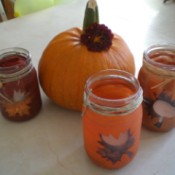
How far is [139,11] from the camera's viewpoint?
3.37 feet

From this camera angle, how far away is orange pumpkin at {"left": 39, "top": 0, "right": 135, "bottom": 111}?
1.62 feet

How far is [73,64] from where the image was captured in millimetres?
495

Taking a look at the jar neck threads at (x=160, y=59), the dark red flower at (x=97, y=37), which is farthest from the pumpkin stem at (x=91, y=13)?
the jar neck threads at (x=160, y=59)

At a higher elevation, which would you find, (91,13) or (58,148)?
(91,13)

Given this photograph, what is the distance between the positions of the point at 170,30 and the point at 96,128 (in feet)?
1.96

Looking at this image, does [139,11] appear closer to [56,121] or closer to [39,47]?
[39,47]

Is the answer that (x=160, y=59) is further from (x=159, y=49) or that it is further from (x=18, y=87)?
(x=18, y=87)

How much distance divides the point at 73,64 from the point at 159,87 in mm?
162

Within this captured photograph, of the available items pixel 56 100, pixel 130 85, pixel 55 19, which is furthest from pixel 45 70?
pixel 55 19

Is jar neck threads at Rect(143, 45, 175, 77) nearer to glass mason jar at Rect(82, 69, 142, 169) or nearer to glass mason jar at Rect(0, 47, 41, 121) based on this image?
glass mason jar at Rect(82, 69, 142, 169)

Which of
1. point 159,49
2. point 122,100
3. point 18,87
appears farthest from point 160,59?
point 18,87

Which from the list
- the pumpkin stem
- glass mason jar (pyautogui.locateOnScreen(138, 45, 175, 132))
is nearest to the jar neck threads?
glass mason jar (pyautogui.locateOnScreen(138, 45, 175, 132))

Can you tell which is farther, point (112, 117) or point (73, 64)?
point (73, 64)

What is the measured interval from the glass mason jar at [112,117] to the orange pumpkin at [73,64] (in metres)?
0.07
